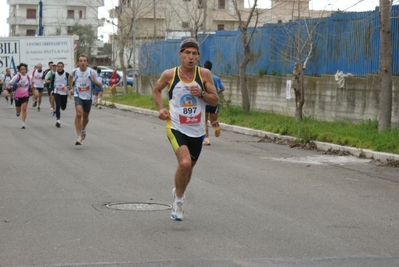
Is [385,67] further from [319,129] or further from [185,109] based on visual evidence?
[185,109]

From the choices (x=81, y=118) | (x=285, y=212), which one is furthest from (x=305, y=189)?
(x=81, y=118)

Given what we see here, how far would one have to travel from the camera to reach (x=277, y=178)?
12.6 metres

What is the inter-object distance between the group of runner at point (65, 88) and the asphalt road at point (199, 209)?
0.75 meters

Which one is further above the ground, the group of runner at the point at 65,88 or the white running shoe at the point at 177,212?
the group of runner at the point at 65,88

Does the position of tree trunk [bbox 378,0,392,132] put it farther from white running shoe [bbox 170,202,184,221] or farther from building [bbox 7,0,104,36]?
building [bbox 7,0,104,36]

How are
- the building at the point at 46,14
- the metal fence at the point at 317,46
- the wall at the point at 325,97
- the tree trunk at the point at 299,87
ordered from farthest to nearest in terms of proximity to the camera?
the building at the point at 46,14 → the tree trunk at the point at 299,87 → the metal fence at the point at 317,46 → the wall at the point at 325,97

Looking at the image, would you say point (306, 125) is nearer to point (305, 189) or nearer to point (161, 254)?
point (305, 189)

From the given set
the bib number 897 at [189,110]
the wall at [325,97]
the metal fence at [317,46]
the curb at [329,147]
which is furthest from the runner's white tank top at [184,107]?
the metal fence at [317,46]

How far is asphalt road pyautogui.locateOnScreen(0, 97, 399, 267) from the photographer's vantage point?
725cm

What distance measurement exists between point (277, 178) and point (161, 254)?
566 centimetres

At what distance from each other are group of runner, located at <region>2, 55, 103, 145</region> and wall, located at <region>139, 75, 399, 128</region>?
5.29 meters

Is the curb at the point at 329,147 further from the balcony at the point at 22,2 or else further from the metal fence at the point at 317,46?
the balcony at the point at 22,2

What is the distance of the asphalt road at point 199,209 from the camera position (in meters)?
7.25

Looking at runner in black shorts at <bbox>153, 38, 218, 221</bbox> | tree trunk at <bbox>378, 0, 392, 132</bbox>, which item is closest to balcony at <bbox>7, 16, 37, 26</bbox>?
tree trunk at <bbox>378, 0, 392, 132</bbox>
